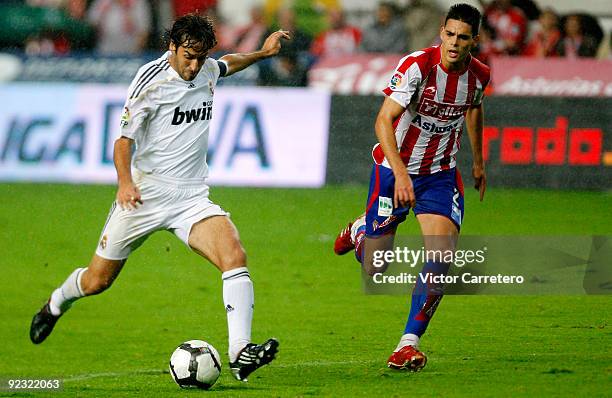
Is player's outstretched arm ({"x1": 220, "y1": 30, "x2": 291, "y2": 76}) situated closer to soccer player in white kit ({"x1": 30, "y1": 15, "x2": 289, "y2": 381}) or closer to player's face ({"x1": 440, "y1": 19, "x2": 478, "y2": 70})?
soccer player in white kit ({"x1": 30, "y1": 15, "x2": 289, "y2": 381})

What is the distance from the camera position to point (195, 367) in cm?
651

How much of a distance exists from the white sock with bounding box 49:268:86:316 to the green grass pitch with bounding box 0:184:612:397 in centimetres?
37

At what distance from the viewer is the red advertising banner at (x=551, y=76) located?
51.6 ft

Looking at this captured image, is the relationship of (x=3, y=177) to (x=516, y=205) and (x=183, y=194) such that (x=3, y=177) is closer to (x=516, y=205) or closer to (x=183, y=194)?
(x=516, y=205)

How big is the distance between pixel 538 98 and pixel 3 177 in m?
6.66

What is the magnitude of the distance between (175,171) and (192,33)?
2.78 feet

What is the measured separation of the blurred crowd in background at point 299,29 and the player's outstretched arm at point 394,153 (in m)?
8.78

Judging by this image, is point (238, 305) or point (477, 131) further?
point (477, 131)

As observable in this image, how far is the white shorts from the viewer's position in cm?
717

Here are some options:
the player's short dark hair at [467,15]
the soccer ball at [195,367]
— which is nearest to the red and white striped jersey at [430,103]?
the player's short dark hair at [467,15]

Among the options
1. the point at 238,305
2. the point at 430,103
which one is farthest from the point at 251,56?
the point at 238,305

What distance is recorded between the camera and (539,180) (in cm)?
1529

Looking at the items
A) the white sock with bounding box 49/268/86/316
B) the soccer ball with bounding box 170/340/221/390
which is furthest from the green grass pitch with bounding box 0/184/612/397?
the white sock with bounding box 49/268/86/316

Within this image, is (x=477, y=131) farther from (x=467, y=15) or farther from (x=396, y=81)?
(x=467, y=15)
